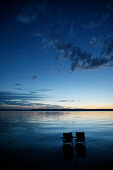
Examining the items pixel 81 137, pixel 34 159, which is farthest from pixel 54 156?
pixel 81 137

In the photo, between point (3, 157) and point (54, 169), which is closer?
point (54, 169)

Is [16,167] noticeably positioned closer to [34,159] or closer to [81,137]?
[34,159]

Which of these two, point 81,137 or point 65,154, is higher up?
point 81,137

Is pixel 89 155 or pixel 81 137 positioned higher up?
pixel 81 137

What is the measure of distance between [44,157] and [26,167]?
140 centimetres

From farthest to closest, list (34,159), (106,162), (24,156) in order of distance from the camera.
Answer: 1. (24,156)
2. (34,159)
3. (106,162)

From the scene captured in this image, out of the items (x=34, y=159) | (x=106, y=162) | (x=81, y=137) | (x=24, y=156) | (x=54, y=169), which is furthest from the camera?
(x=81, y=137)

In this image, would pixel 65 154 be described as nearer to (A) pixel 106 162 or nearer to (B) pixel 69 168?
(B) pixel 69 168

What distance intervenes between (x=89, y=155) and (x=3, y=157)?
17.2 ft

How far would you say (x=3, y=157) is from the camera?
21.7ft

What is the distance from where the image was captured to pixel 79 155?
6.93 m

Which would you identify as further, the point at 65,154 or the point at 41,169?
the point at 65,154

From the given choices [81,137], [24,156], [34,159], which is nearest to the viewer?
[34,159]

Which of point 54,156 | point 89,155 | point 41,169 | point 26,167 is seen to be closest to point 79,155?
point 89,155
